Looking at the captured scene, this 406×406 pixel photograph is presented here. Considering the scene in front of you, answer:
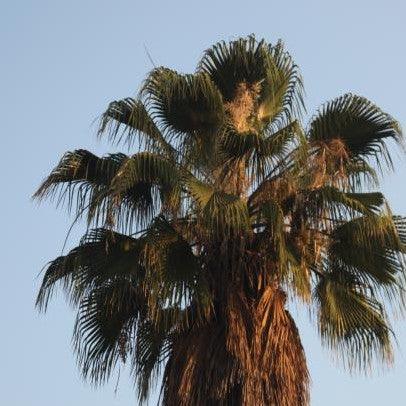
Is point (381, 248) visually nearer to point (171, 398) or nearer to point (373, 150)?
point (373, 150)

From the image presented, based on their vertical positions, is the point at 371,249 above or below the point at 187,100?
below

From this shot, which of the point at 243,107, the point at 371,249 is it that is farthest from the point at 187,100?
the point at 371,249

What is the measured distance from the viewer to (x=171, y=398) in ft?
50.8

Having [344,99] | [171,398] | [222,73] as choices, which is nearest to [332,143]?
[344,99]

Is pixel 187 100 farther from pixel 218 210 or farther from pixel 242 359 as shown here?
pixel 242 359

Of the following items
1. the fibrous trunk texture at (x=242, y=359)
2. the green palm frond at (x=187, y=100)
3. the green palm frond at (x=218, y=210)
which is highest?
the green palm frond at (x=187, y=100)

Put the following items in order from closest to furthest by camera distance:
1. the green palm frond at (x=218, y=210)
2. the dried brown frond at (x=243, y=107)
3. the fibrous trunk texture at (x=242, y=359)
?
the green palm frond at (x=218, y=210), the fibrous trunk texture at (x=242, y=359), the dried brown frond at (x=243, y=107)

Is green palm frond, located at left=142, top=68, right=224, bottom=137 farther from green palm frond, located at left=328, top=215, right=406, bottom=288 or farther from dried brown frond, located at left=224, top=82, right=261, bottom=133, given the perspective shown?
green palm frond, located at left=328, top=215, right=406, bottom=288

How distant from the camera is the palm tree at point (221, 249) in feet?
50.3

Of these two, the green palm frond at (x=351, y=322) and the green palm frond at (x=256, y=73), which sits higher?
the green palm frond at (x=256, y=73)

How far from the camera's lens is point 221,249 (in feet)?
51.6

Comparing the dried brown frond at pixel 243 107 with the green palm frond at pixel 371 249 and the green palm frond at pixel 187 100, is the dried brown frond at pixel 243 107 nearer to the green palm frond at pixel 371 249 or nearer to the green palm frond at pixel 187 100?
the green palm frond at pixel 187 100

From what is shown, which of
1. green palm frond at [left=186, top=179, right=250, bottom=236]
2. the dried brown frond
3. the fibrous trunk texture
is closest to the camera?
green palm frond at [left=186, top=179, right=250, bottom=236]

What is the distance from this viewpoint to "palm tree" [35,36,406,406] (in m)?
15.3
